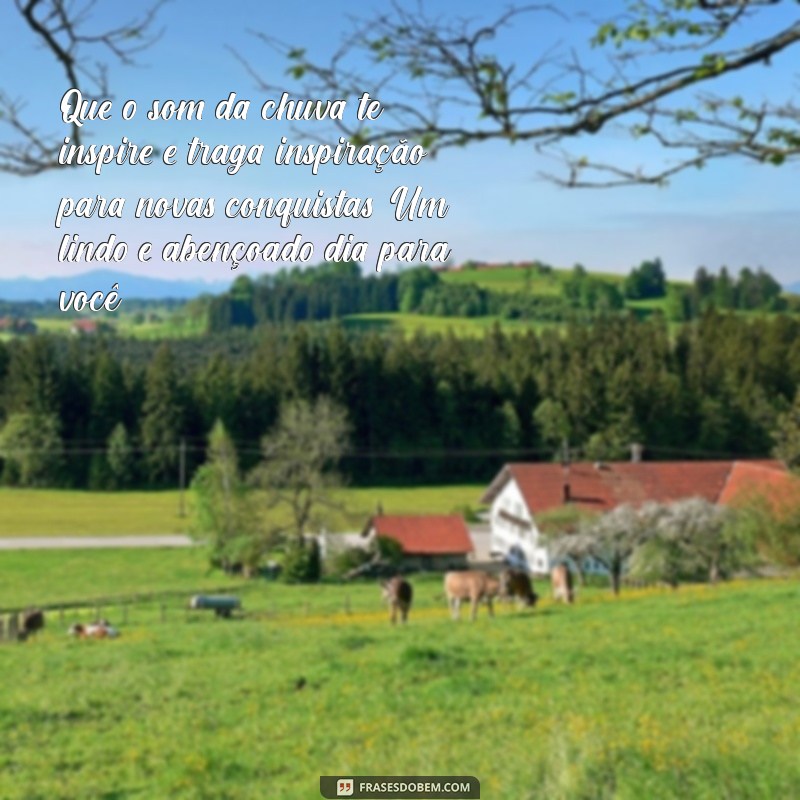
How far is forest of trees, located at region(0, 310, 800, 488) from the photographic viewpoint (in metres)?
57.7

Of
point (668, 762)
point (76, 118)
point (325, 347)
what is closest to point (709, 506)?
point (668, 762)

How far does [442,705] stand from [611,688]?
149cm

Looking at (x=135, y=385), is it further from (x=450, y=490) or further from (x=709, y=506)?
(x=709, y=506)

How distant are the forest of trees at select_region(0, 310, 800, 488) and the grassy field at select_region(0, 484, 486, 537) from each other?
8.17ft

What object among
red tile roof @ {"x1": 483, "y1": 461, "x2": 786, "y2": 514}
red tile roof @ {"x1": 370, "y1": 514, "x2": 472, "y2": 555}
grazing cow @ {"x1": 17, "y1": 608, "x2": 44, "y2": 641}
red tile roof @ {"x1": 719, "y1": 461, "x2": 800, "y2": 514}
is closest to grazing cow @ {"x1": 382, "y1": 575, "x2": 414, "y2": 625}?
grazing cow @ {"x1": 17, "y1": 608, "x2": 44, "y2": 641}

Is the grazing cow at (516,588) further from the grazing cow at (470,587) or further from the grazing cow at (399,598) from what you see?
the grazing cow at (399,598)

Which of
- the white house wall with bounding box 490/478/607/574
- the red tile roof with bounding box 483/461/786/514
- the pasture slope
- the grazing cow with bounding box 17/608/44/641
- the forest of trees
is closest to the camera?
the pasture slope

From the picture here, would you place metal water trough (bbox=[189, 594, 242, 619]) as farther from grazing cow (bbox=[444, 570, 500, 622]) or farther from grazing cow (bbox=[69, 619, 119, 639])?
grazing cow (bbox=[444, 570, 500, 622])

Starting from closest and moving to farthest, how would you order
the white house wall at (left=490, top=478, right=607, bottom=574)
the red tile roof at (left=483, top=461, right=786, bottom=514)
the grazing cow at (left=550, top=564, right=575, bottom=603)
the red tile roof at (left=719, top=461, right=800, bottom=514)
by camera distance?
1. the grazing cow at (left=550, top=564, right=575, bottom=603)
2. the red tile roof at (left=719, top=461, right=800, bottom=514)
3. the white house wall at (left=490, top=478, right=607, bottom=574)
4. the red tile roof at (left=483, top=461, right=786, bottom=514)

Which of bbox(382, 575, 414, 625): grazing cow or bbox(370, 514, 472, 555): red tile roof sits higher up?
bbox(382, 575, 414, 625): grazing cow

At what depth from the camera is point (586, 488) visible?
3791 centimetres

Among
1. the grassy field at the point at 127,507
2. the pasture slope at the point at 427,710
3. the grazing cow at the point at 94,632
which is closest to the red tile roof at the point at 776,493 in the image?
the pasture slope at the point at 427,710

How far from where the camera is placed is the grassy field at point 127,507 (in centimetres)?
4378

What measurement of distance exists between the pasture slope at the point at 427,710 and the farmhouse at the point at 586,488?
73.2ft
